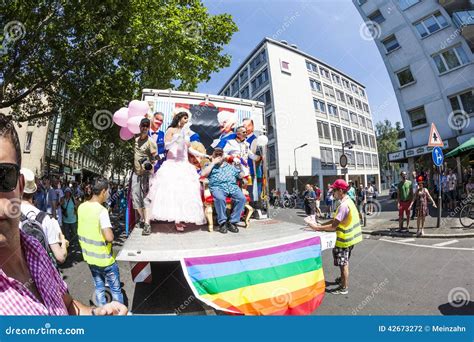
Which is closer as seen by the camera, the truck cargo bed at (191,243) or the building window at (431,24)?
the truck cargo bed at (191,243)

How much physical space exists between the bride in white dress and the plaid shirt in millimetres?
1849

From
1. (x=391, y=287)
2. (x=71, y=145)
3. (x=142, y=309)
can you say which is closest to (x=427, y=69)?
(x=391, y=287)

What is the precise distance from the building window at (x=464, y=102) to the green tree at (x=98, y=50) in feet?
37.6

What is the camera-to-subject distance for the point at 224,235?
2617 mm

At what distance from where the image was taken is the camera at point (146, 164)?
3261 millimetres

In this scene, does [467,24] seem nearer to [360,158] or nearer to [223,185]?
[360,158]

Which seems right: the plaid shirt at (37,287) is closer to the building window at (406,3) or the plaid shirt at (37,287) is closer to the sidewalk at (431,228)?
the sidewalk at (431,228)

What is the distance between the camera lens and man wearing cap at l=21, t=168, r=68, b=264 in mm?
2236

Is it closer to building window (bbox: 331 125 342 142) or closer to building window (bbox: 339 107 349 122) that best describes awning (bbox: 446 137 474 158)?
building window (bbox: 331 125 342 142)

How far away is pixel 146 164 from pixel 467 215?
9053 mm

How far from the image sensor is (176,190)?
3.12 meters

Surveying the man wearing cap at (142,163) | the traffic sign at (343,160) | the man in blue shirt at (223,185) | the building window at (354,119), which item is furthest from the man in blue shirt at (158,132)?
the traffic sign at (343,160)

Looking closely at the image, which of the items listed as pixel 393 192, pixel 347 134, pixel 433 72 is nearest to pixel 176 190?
pixel 347 134

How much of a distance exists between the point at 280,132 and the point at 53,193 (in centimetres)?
1538
